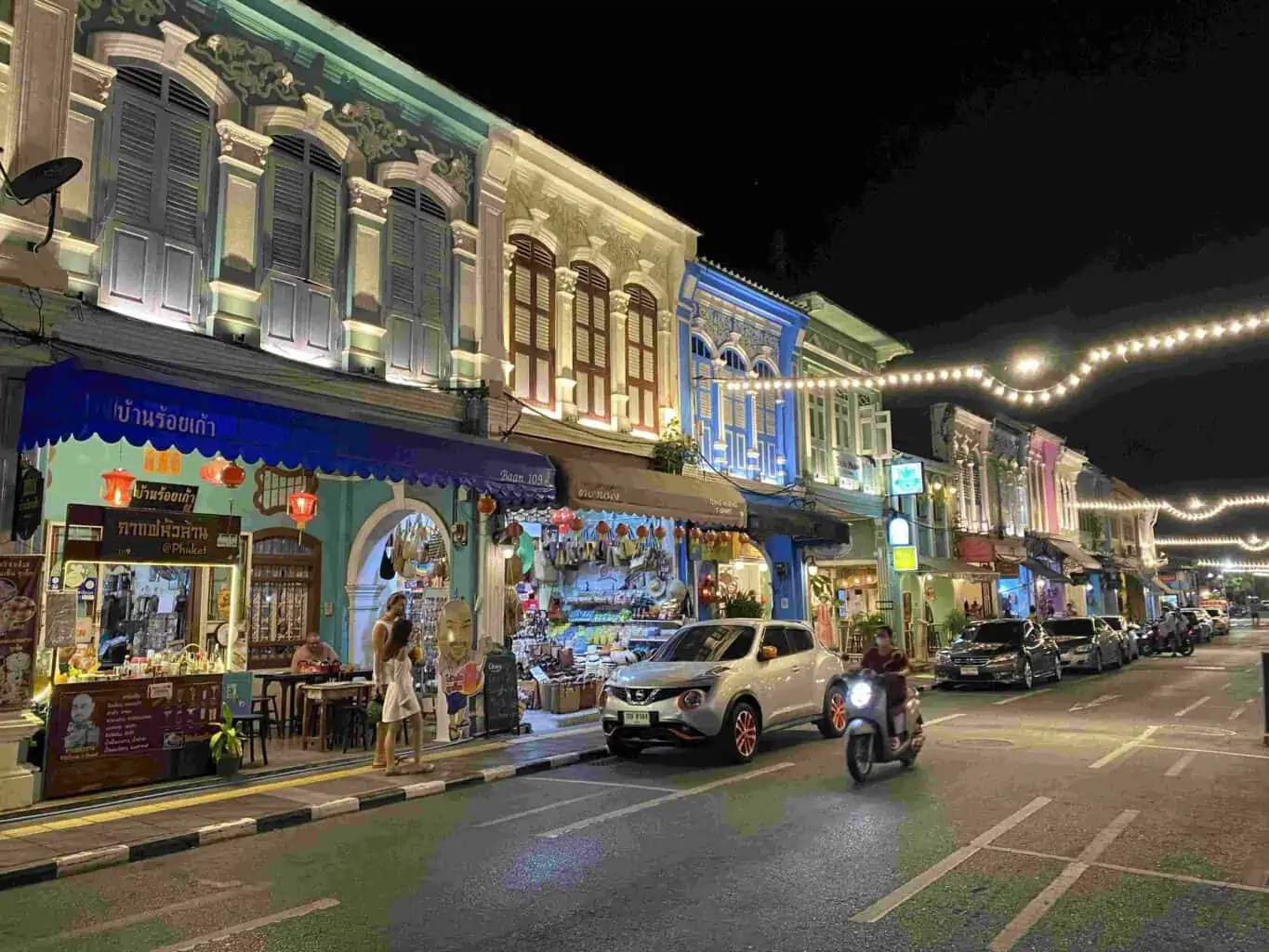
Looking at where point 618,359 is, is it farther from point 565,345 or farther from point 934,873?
point 934,873

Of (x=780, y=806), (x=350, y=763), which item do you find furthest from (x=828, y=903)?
(x=350, y=763)

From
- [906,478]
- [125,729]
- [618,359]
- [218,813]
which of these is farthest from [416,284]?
[906,478]

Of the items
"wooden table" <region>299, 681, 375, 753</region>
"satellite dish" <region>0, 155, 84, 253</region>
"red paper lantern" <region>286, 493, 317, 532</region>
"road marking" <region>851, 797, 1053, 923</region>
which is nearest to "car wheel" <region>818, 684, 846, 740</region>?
"road marking" <region>851, 797, 1053, 923</region>

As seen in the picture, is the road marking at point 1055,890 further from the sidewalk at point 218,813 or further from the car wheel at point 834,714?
the sidewalk at point 218,813

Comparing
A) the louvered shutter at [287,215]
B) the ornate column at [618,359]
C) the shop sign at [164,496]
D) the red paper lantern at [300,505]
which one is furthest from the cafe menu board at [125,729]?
the ornate column at [618,359]

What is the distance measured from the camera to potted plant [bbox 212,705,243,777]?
10805 mm

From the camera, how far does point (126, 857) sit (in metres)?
7.79

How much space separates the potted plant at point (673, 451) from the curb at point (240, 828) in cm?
818

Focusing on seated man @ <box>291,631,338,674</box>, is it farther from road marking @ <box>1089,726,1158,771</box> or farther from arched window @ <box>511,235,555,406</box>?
road marking @ <box>1089,726,1158,771</box>

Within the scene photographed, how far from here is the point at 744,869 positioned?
682cm

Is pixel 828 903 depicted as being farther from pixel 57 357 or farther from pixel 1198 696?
pixel 1198 696

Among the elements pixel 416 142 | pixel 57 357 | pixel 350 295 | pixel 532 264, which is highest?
pixel 416 142

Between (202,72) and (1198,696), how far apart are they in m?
21.0

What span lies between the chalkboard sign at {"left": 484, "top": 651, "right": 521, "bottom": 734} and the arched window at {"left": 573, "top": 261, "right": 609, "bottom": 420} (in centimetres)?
544
